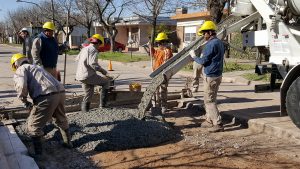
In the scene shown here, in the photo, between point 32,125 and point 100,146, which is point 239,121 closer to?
point 100,146

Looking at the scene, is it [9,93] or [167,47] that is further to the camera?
[9,93]

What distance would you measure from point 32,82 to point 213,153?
2836mm

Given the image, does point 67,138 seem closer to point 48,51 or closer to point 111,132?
point 111,132

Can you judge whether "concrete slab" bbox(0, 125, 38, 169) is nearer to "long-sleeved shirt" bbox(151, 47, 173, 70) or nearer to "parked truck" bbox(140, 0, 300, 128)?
"parked truck" bbox(140, 0, 300, 128)

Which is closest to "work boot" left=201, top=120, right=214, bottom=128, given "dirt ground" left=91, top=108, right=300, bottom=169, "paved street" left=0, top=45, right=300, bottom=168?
"paved street" left=0, top=45, right=300, bottom=168

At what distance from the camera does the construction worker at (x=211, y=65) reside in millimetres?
6754

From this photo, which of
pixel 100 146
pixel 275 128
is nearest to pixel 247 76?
pixel 275 128

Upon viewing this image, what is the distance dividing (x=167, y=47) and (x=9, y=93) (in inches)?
224

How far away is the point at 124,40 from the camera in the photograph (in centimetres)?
5078

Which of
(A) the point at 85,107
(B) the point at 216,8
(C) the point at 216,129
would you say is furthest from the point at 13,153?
(B) the point at 216,8

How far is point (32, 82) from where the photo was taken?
17.4ft

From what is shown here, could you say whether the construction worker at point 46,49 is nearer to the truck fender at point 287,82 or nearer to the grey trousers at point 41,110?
the grey trousers at point 41,110

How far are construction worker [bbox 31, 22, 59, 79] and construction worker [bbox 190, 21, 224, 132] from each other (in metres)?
2.87

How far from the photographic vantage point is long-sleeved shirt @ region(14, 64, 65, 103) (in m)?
5.17
